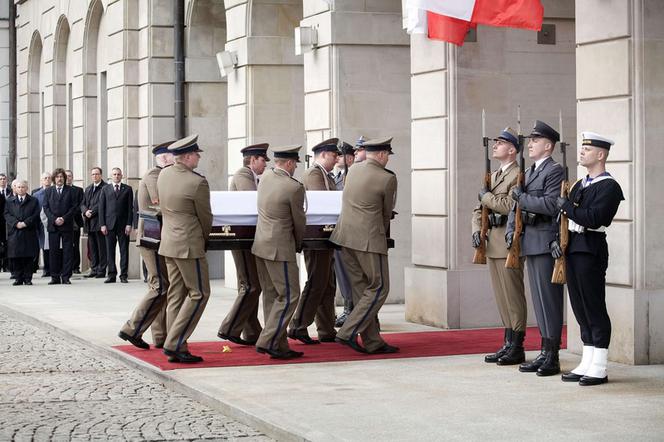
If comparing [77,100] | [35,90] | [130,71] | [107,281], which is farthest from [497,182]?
[35,90]

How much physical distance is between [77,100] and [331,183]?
16.5m

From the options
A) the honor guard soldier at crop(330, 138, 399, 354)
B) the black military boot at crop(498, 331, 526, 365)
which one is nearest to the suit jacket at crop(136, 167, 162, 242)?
the honor guard soldier at crop(330, 138, 399, 354)

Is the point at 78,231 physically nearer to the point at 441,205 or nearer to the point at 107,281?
the point at 107,281

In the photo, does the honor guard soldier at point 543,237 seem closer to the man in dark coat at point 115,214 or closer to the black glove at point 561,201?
the black glove at point 561,201

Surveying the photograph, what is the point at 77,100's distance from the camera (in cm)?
3011

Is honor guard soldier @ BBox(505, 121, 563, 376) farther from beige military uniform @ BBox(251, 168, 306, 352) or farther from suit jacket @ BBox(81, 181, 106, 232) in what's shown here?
suit jacket @ BBox(81, 181, 106, 232)

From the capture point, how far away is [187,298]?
1270 cm

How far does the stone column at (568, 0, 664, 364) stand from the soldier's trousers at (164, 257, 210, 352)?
3.49 metres

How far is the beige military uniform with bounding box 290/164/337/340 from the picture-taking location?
14.0 meters

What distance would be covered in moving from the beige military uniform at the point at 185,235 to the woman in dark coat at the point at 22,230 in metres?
11.5

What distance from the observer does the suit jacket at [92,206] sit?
2447 centimetres

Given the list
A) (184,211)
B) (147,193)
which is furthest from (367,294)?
(147,193)

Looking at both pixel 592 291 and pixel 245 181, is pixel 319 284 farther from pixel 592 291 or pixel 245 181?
pixel 592 291

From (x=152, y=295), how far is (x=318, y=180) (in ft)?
6.91
